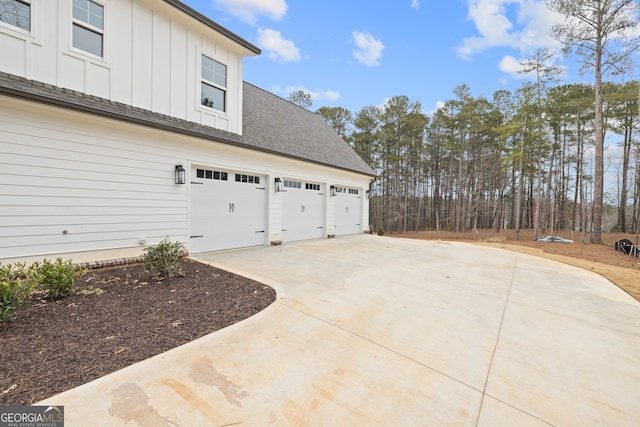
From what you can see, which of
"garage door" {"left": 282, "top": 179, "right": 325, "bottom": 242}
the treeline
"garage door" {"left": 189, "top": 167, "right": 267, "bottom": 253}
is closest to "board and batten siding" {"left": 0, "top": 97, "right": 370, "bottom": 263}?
"garage door" {"left": 189, "top": 167, "right": 267, "bottom": 253}

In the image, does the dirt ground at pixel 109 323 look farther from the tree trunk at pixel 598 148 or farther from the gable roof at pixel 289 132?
the tree trunk at pixel 598 148

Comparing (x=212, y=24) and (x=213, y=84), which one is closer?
(x=212, y=24)

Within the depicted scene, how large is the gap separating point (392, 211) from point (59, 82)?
23.2 metres

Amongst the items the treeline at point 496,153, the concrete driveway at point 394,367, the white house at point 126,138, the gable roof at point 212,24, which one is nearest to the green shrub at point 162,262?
the white house at point 126,138

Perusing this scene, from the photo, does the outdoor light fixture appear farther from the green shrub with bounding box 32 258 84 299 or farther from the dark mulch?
the green shrub with bounding box 32 258 84 299

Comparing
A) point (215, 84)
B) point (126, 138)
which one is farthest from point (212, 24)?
point (126, 138)

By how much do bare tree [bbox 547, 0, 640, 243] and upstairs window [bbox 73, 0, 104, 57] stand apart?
17.1m

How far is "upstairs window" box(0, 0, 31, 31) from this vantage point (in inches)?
167

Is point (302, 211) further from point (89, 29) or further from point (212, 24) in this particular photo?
point (89, 29)

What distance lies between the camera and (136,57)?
564cm

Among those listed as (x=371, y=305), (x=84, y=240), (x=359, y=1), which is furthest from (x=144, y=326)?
(x=359, y=1)

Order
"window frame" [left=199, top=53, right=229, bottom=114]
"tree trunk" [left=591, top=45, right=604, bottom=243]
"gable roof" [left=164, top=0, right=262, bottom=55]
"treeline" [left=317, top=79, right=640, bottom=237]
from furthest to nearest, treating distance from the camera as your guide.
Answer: "treeline" [left=317, top=79, right=640, bottom=237]
"tree trunk" [left=591, top=45, right=604, bottom=243]
"window frame" [left=199, top=53, right=229, bottom=114]
"gable roof" [left=164, top=0, right=262, bottom=55]

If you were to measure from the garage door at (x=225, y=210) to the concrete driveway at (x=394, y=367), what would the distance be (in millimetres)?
3185

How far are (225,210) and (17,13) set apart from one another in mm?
4922
